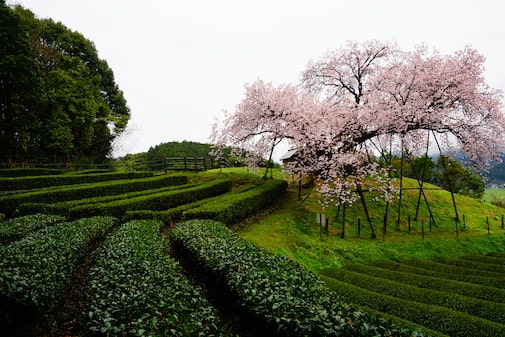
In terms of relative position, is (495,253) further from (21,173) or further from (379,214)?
(21,173)

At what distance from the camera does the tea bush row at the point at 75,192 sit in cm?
1603

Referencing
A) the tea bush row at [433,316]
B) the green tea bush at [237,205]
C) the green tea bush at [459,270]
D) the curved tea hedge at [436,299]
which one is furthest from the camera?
the green tea bush at [237,205]

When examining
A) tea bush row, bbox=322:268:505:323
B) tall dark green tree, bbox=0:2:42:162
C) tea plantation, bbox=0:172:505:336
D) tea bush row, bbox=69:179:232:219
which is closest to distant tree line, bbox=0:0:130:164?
tall dark green tree, bbox=0:2:42:162

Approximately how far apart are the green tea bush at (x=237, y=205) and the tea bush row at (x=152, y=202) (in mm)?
2544

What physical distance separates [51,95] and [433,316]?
3506 centimetres

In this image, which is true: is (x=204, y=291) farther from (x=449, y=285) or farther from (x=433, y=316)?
(x=449, y=285)

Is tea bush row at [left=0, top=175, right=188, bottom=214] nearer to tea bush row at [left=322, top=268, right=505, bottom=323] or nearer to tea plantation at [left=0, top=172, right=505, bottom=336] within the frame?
tea plantation at [left=0, top=172, right=505, bottom=336]

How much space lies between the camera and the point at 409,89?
19.6 metres

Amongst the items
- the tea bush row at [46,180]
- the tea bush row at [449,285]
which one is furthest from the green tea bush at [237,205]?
the tea bush row at [46,180]

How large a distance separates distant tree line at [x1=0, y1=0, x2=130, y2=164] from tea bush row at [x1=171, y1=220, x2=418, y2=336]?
2665 cm

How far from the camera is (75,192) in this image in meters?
18.7

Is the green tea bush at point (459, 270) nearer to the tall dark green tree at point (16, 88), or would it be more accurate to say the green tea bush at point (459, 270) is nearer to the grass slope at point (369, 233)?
the grass slope at point (369, 233)

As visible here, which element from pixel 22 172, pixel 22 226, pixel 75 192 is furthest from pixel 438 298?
pixel 22 172

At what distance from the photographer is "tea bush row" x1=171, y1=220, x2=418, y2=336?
14.6ft
